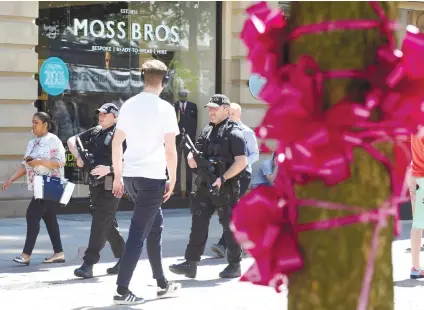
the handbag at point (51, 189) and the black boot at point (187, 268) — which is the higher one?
the handbag at point (51, 189)

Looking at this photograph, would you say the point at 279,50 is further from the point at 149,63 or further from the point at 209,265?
the point at 209,265

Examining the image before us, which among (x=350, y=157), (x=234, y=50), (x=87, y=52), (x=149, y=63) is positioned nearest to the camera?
(x=350, y=157)

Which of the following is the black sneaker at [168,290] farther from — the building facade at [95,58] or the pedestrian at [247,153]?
the building facade at [95,58]

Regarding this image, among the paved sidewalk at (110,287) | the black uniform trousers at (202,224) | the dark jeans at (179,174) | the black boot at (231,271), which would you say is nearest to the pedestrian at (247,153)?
the paved sidewalk at (110,287)

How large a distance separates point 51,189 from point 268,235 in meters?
7.97

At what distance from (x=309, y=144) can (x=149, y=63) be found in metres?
5.55

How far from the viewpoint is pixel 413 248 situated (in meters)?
9.35

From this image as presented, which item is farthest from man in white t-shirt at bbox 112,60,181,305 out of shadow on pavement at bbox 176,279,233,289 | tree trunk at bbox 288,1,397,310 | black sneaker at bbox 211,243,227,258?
tree trunk at bbox 288,1,397,310

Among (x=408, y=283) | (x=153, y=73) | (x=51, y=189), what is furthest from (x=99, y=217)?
(x=408, y=283)

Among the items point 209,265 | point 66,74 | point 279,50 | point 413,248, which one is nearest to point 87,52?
point 66,74

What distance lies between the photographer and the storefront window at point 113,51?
15789 mm

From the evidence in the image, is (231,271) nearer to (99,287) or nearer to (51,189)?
(99,287)

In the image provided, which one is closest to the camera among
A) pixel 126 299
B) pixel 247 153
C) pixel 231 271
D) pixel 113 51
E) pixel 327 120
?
pixel 327 120

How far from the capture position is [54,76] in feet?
51.5
